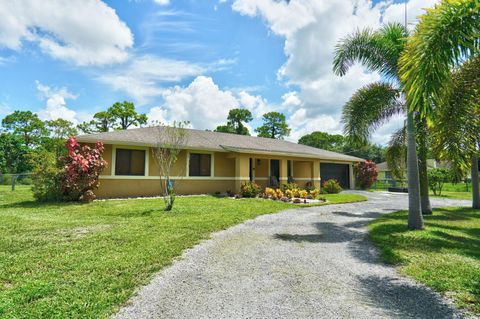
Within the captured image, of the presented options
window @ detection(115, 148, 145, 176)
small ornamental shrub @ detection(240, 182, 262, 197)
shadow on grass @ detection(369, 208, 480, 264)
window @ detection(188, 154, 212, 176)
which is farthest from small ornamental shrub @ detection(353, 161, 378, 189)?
window @ detection(115, 148, 145, 176)

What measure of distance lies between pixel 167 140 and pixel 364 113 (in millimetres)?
8054

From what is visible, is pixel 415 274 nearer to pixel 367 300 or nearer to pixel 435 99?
pixel 367 300

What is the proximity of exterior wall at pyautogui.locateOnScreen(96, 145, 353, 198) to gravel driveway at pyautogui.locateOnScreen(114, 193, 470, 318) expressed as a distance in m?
9.04

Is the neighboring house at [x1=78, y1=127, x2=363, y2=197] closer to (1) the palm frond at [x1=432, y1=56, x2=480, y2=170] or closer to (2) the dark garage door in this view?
(2) the dark garage door

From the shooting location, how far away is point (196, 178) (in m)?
15.2

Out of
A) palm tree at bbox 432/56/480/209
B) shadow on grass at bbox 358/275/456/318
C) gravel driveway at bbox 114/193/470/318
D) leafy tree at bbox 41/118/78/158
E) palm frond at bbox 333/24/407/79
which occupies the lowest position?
shadow on grass at bbox 358/275/456/318

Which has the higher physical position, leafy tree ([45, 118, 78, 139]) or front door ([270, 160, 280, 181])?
leafy tree ([45, 118, 78, 139])

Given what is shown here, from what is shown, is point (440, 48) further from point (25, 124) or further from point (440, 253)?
point (25, 124)

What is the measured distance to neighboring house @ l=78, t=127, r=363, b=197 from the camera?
12.9 metres

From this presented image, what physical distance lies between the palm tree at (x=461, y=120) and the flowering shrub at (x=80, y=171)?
12.5 metres

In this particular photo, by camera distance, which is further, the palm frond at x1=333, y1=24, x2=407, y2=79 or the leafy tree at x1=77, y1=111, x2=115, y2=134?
the leafy tree at x1=77, y1=111, x2=115, y2=134

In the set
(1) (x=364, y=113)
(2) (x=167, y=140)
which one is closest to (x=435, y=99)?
(1) (x=364, y=113)

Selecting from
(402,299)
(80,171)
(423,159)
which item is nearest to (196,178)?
(80,171)

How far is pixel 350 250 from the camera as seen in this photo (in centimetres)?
543
